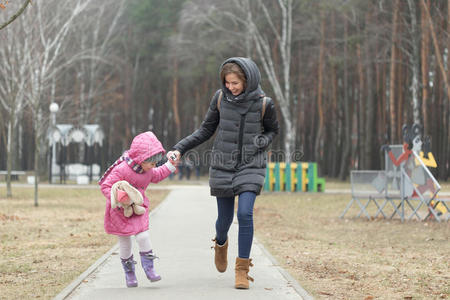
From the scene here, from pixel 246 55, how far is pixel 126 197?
32.3 metres

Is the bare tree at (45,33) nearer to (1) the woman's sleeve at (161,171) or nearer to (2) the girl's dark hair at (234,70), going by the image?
(1) the woman's sleeve at (161,171)

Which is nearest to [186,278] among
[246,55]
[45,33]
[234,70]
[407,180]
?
[234,70]

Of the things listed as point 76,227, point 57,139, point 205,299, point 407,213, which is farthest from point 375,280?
point 57,139

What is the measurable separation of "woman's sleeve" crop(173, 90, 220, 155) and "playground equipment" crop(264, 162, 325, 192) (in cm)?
1980

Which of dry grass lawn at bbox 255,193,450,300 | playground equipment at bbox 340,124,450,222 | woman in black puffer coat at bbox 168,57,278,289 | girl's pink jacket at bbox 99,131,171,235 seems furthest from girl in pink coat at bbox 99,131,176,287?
playground equipment at bbox 340,124,450,222

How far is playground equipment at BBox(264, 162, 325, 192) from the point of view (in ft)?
87.9

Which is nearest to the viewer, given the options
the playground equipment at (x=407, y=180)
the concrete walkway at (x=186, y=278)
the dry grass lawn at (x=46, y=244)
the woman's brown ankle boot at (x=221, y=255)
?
the concrete walkway at (x=186, y=278)

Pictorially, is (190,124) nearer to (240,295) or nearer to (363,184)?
(363,184)

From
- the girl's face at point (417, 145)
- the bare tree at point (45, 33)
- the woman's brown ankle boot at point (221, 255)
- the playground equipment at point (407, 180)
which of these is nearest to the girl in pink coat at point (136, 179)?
the woman's brown ankle boot at point (221, 255)

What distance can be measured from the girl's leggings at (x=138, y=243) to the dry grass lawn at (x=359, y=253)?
1.54 m

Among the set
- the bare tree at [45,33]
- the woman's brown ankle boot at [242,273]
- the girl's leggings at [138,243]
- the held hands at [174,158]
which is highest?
the bare tree at [45,33]

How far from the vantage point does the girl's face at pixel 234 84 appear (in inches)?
263

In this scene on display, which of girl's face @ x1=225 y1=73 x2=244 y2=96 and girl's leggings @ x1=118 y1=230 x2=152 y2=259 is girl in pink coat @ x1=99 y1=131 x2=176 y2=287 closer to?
girl's leggings @ x1=118 y1=230 x2=152 y2=259

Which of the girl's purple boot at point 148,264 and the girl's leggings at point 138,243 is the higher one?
the girl's leggings at point 138,243
